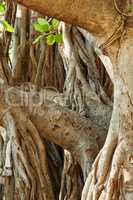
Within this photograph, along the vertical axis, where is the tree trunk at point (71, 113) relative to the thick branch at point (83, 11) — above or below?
below

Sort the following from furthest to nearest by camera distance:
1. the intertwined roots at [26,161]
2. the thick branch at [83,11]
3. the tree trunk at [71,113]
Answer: the intertwined roots at [26,161], the tree trunk at [71,113], the thick branch at [83,11]

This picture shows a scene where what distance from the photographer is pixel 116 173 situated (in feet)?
4.96

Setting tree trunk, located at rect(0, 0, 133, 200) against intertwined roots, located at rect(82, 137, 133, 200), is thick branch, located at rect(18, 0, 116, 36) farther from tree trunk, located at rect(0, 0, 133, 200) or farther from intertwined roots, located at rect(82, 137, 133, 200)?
intertwined roots, located at rect(82, 137, 133, 200)

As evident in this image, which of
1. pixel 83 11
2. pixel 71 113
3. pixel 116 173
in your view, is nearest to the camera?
pixel 83 11

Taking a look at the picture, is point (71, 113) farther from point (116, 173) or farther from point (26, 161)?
point (116, 173)

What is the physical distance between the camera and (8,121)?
76.7 inches

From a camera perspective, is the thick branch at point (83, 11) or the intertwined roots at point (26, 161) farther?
the intertwined roots at point (26, 161)

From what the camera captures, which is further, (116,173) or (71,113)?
(71,113)

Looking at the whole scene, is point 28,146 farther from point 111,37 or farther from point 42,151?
point 111,37

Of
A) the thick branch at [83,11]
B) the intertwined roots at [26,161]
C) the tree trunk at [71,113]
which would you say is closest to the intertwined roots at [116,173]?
the tree trunk at [71,113]

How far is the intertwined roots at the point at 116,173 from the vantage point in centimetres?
150

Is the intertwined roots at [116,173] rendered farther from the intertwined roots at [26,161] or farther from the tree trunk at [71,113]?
the intertwined roots at [26,161]

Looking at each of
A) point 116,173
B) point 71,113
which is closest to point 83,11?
point 116,173

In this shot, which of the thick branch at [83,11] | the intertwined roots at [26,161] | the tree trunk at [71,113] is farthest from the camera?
the intertwined roots at [26,161]
